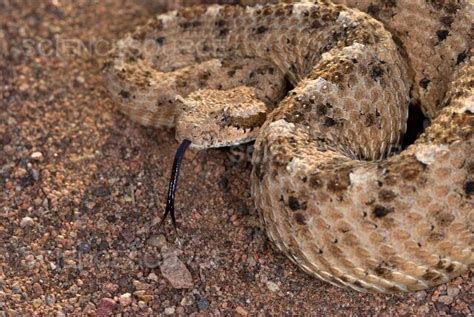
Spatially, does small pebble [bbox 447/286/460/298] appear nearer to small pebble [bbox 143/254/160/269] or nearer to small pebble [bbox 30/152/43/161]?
small pebble [bbox 143/254/160/269]

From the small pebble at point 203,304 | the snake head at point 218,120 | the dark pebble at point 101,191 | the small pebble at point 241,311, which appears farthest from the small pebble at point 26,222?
the small pebble at point 241,311

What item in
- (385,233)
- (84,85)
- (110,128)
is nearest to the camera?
(385,233)

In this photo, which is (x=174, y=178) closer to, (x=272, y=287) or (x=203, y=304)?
(x=203, y=304)

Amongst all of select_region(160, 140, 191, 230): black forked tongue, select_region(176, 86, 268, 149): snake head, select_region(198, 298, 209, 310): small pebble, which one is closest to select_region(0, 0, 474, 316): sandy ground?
select_region(198, 298, 209, 310): small pebble

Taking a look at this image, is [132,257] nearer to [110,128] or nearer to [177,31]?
[110,128]

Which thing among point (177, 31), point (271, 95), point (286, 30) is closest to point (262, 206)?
point (271, 95)

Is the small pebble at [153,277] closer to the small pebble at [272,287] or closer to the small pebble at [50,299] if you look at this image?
the small pebble at [50,299]
